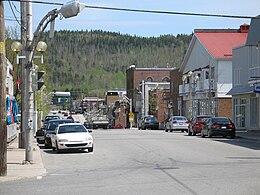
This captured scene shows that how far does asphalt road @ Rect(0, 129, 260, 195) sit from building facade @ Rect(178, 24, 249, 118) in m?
35.6

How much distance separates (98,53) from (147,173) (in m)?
154

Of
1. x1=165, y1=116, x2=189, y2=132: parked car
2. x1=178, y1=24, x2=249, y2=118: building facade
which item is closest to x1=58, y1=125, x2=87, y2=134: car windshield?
x1=165, y1=116, x2=189, y2=132: parked car

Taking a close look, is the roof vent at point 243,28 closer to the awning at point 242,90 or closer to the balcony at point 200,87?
the balcony at point 200,87

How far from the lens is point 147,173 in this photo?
55.2 feet

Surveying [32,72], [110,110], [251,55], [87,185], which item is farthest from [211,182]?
[110,110]

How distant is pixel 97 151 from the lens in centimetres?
2659

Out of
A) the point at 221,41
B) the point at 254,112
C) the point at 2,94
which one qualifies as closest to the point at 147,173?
the point at 2,94

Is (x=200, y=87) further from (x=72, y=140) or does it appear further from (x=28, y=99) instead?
(x=28, y=99)

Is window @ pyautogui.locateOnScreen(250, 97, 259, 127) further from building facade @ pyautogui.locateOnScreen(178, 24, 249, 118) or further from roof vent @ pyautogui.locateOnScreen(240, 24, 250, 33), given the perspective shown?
roof vent @ pyautogui.locateOnScreen(240, 24, 250, 33)

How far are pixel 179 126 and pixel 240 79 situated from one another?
22.5 feet

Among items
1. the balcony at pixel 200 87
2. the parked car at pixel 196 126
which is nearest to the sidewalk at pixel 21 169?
the parked car at pixel 196 126

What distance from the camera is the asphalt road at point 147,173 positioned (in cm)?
1343

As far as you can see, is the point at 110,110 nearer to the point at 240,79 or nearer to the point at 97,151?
the point at 240,79

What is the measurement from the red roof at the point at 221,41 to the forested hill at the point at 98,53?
90.9 metres
